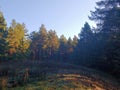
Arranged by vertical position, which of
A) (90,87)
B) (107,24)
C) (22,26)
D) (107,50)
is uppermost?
(22,26)

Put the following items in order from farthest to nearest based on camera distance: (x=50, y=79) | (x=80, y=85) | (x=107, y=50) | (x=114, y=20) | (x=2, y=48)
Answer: (x=2, y=48), (x=107, y=50), (x=114, y=20), (x=50, y=79), (x=80, y=85)

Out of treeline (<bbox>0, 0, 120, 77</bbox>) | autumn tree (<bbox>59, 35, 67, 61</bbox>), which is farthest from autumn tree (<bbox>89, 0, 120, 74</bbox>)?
autumn tree (<bbox>59, 35, 67, 61</bbox>)

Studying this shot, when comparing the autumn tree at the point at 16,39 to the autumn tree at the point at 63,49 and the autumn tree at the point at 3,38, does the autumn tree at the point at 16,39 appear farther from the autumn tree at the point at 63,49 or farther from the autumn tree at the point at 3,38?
the autumn tree at the point at 63,49

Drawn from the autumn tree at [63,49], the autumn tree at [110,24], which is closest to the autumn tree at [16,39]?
the autumn tree at [63,49]

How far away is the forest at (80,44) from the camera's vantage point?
36.4 meters

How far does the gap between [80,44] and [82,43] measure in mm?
1349

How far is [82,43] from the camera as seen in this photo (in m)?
62.9

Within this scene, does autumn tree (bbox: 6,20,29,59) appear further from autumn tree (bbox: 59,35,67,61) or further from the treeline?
autumn tree (bbox: 59,35,67,61)

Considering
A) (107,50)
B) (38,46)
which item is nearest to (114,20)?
(107,50)

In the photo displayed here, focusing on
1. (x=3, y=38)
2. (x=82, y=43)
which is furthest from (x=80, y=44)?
(x=3, y=38)

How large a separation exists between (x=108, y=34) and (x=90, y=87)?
1833cm

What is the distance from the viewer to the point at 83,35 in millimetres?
66000

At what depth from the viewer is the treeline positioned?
3628 centimetres

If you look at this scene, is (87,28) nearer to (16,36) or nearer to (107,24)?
(16,36)
